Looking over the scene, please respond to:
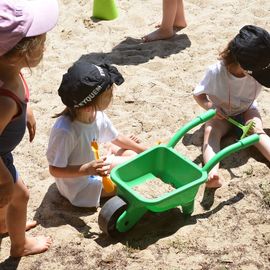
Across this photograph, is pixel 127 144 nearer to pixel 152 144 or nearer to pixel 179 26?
pixel 152 144

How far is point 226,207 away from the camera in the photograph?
2.76m

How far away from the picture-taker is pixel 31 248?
2547mm

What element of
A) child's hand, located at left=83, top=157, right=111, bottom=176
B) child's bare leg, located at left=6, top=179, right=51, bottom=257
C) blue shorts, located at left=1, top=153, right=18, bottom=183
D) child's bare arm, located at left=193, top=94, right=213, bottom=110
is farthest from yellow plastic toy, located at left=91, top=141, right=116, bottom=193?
child's bare arm, located at left=193, top=94, right=213, bottom=110

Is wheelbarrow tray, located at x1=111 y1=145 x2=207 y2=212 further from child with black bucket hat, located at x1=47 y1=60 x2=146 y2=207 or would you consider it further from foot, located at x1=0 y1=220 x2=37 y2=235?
foot, located at x1=0 y1=220 x2=37 y2=235

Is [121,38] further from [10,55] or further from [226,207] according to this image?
[10,55]

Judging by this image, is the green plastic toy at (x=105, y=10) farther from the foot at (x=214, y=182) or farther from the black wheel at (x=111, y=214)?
the black wheel at (x=111, y=214)

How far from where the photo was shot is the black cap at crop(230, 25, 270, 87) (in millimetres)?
2857

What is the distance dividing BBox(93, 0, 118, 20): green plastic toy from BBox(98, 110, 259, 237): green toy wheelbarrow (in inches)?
69.9

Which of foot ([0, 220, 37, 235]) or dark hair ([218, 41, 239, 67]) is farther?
dark hair ([218, 41, 239, 67])

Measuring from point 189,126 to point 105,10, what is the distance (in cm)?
186

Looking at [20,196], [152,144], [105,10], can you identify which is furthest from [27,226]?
[105,10]

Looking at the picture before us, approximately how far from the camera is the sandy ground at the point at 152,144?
2.52 meters

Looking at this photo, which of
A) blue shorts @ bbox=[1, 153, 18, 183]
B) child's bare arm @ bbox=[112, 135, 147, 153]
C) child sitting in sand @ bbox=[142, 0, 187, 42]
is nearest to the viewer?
blue shorts @ bbox=[1, 153, 18, 183]

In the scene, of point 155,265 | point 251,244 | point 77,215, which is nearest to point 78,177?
point 77,215
